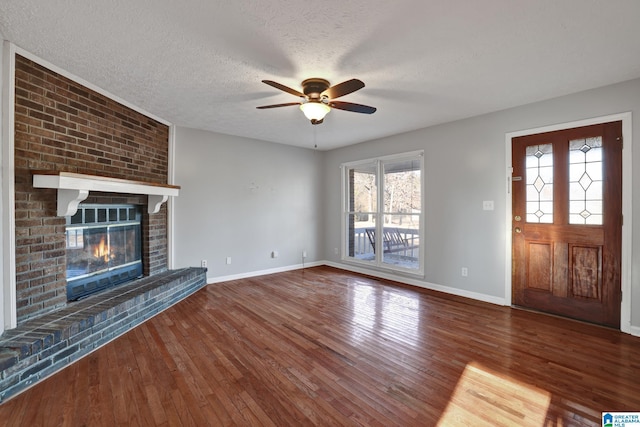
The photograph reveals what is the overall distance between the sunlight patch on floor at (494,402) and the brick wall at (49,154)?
327cm

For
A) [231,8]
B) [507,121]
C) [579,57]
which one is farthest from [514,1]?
[507,121]

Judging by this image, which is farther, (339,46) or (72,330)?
(72,330)

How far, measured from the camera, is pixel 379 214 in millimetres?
5199

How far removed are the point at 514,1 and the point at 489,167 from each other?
7.77 ft

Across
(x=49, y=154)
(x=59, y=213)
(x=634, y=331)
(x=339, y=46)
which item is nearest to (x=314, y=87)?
(x=339, y=46)

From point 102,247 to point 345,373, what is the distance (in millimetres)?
3012

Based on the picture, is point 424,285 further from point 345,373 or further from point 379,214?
point 345,373

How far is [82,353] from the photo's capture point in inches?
94.8

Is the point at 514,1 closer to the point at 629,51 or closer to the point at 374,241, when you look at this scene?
the point at 629,51

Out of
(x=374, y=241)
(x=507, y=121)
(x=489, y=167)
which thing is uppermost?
(x=507, y=121)

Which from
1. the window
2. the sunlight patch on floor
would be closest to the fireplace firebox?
the sunlight patch on floor

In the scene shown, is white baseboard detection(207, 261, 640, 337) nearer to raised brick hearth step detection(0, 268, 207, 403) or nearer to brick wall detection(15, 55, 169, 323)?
raised brick hearth step detection(0, 268, 207, 403)

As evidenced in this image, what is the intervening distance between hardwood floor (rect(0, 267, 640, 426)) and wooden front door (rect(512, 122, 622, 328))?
0.99ft

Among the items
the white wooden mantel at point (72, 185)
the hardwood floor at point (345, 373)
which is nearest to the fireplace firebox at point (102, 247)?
the white wooden mantel at point (72, 185)
